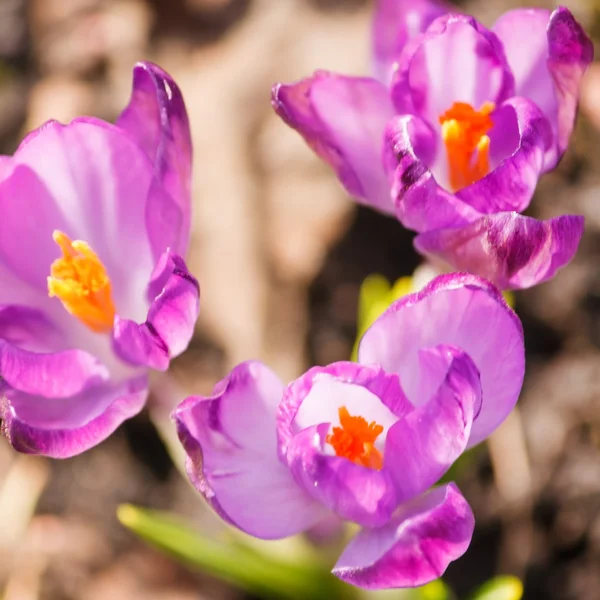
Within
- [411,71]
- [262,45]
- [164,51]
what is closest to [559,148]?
[411,71]

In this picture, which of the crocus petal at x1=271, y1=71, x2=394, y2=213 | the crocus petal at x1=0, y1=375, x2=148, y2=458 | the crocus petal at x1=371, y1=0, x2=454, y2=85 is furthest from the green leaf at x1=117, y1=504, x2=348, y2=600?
the crocus petal at x1=371, y1=0, x2=454, y2=85

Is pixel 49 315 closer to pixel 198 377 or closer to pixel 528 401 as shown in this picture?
pixel 198 377

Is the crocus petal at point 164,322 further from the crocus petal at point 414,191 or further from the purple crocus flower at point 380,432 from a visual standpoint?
the crocus petal at point 414,191

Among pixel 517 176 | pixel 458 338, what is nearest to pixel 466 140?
pixel 517 176

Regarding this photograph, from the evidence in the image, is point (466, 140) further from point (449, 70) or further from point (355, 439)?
point (355, 439)

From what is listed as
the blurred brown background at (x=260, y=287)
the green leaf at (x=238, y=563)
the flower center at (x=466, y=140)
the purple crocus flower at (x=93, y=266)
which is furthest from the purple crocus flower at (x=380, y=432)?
the blurred brown background at (x=260, y=287)
